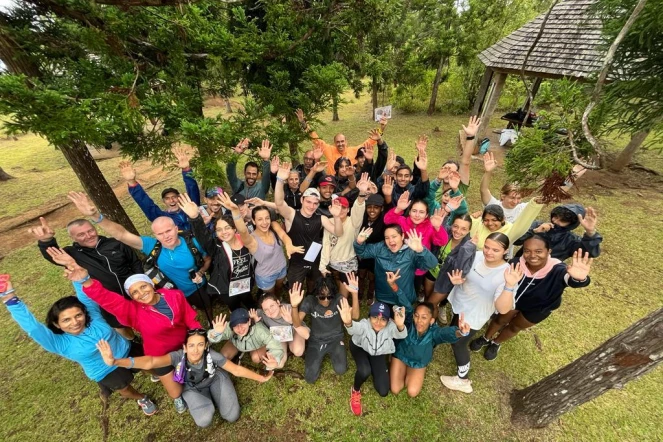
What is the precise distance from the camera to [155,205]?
196 inches

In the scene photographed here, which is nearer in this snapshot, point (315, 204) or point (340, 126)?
point (315, 204)

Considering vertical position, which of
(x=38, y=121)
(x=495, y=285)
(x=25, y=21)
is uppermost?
(x=25, y=21)

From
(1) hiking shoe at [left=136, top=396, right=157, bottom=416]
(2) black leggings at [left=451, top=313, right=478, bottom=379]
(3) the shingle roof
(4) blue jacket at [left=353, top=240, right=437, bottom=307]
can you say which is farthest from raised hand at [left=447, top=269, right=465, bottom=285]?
(3) the shingle roof

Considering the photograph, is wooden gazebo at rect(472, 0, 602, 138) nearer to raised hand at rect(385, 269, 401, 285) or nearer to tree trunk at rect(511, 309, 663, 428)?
tree trunk at rect(511, 309, 663, 428)

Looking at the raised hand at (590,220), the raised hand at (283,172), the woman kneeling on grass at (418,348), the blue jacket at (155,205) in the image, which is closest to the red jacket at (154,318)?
the blue jacket at (155,205)

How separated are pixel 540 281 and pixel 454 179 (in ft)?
6.52

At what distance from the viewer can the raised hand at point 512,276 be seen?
3.24m

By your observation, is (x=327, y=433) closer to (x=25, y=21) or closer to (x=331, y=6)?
(x=25, y=21)

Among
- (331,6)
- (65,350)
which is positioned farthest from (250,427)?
(331,6)

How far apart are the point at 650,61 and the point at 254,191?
19.3ft

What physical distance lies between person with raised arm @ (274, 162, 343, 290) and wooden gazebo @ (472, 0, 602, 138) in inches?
324

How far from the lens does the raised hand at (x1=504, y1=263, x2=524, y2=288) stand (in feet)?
10.6

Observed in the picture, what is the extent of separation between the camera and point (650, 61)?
301cm

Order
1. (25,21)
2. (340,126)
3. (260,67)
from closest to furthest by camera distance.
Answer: (25,21) → (260,67) → (340,126)
